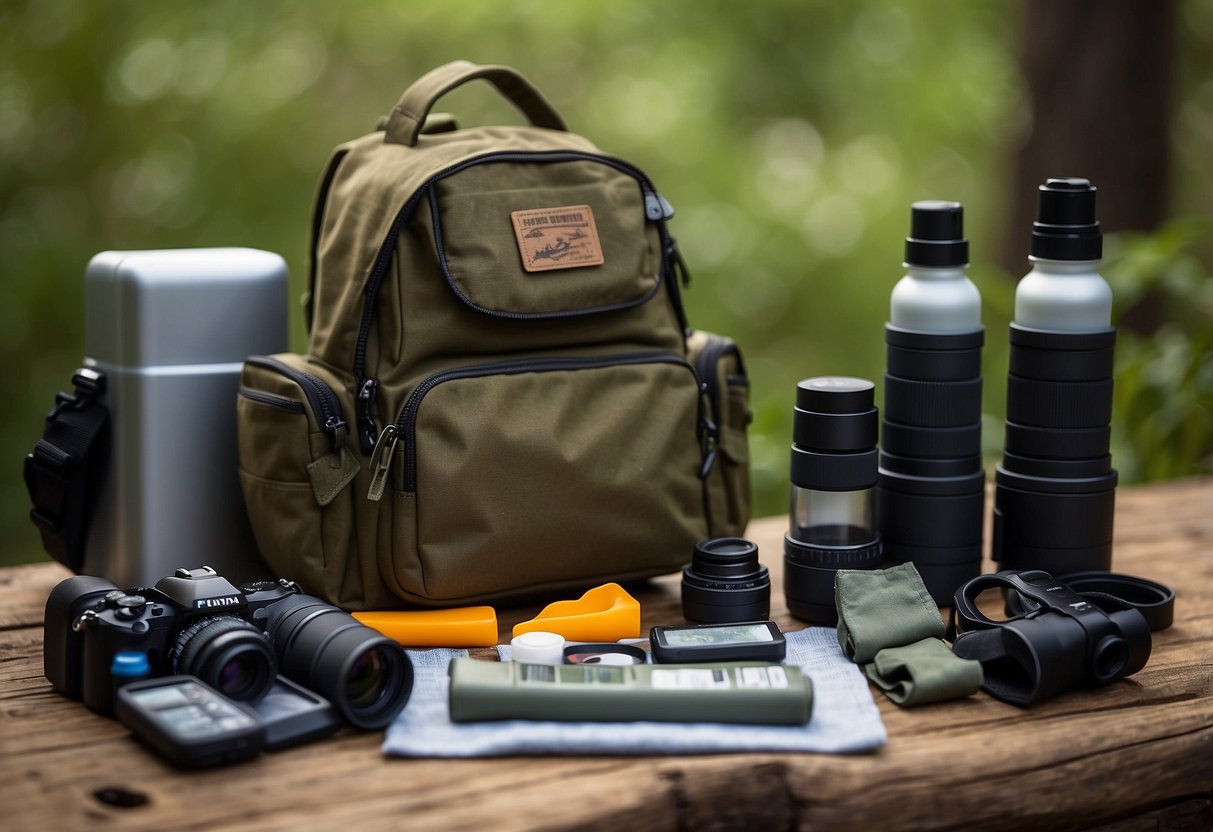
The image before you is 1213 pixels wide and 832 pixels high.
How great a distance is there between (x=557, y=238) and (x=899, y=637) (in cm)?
64

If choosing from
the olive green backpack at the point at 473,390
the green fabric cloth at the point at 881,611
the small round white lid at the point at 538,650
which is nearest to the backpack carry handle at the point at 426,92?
the olive green backpack at the point at 473,390

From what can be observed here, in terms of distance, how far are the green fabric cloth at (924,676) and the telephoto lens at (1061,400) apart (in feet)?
1.00

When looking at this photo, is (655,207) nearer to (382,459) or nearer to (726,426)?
(726,426)

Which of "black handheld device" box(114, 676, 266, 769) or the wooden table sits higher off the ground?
"black handheld device" box(114, 676, 266, 769)

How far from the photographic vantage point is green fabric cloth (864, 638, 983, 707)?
133 cm

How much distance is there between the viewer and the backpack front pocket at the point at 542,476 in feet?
4.97

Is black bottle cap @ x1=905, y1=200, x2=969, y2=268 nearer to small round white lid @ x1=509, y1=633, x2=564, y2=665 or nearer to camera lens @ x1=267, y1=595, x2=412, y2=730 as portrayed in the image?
small round white lid @ x1=509, y1=633, x2=564, y2=665

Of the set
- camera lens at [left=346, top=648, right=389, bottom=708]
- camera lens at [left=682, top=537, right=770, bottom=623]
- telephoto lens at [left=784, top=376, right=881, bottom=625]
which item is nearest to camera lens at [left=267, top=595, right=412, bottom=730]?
camera lens at [left=346, top=648, right=389, bottom=708]

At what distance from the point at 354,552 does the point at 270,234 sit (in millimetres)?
2586

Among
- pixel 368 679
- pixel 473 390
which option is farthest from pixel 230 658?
pixel 473 390

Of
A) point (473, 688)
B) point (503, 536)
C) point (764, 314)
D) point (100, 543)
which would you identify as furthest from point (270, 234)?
point (473, 688)

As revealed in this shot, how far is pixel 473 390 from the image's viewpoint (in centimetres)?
154

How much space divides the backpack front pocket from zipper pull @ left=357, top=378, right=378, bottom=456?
3 centimetres

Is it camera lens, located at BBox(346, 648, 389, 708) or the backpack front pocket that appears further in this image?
the backpack front pocket
